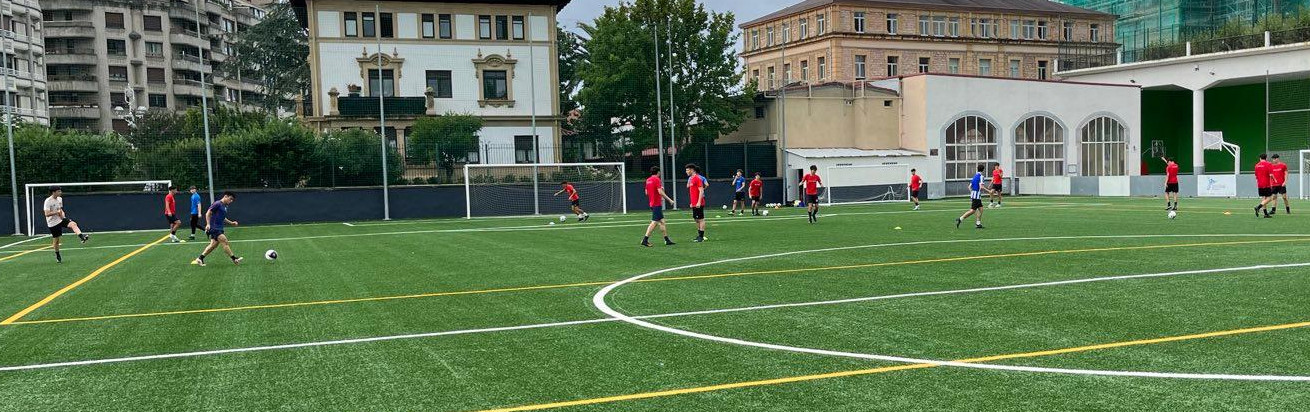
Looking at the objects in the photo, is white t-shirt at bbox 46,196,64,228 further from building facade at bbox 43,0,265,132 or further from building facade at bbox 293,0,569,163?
building facade at bbox 43,0,265,132

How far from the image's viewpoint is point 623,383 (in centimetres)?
731

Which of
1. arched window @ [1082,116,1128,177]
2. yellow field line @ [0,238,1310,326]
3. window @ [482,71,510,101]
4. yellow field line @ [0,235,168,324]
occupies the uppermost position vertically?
window @ [482,71,510,101]

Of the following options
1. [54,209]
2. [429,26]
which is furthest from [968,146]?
[54,209]

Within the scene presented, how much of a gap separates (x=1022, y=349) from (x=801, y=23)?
75799 mm

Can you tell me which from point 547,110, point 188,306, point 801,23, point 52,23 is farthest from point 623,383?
point 52,23

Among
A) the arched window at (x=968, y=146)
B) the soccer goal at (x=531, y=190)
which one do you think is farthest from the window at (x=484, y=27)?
the arched window at (x=968, y=146)

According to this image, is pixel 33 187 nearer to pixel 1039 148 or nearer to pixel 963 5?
pixel 1039 148

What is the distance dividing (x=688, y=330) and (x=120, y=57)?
90.8 m

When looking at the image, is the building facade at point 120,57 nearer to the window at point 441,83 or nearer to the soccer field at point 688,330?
Result: the window at point 441,83

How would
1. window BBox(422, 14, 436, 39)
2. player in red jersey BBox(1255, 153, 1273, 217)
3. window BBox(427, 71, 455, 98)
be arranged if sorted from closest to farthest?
1. player in red jersey BBox(1255, 153, 1273, 217)
2. window BBox(422, 14, 436, 39)
3. window BBox(427, 71, 455, 98)

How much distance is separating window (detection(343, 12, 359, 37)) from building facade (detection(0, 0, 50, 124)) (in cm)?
3172

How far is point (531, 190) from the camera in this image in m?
40.9

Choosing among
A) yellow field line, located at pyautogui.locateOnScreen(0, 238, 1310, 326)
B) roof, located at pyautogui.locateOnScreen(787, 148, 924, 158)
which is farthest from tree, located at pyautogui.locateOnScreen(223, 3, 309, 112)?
yellow field line, located at pyautogui.locateOnScreen(0, 238, 1310, 326)

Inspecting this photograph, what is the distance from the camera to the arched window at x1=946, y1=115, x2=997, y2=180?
173 feet
